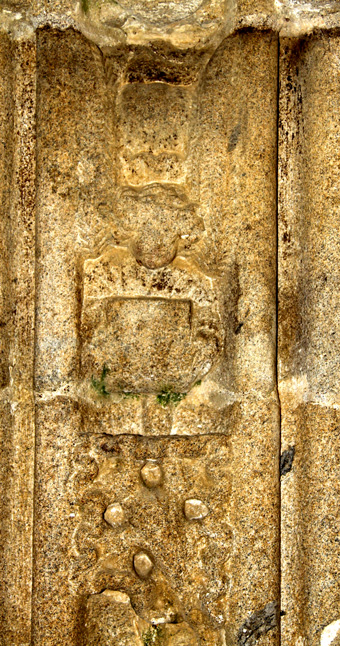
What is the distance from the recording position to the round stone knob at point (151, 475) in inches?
84.3

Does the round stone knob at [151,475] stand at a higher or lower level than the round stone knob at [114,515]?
higher

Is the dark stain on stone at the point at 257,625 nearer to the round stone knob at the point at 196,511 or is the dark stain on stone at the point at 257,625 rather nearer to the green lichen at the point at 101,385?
the round stone knob at the point at 196,511

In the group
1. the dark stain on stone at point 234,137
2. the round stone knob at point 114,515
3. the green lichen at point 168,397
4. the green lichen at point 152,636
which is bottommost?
the green lichen at point 152,636

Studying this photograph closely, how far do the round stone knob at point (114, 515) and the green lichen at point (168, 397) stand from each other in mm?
400

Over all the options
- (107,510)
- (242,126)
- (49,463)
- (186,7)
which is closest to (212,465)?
(107,510)

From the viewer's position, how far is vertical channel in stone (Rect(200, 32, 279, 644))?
211cm

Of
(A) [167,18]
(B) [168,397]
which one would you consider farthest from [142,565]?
(A) [167,18]

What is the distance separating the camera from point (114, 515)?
2.13 m

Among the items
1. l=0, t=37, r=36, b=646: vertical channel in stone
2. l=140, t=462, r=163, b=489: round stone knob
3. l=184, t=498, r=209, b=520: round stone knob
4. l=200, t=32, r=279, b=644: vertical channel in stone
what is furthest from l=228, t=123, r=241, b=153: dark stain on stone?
l=184, t=498, r=209, b=520: round stone knob

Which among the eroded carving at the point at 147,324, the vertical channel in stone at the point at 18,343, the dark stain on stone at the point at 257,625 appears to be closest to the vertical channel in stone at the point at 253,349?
the dark stain on stone at the point at 257,625

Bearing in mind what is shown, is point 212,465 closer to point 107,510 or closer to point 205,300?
point 107,510

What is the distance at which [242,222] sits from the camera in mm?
2125

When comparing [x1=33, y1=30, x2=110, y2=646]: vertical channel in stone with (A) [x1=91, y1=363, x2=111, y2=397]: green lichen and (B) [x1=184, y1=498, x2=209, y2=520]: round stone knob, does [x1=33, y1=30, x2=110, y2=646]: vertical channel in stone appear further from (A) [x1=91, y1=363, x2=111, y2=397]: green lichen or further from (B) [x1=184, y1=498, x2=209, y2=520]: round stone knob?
(B) [x1=184, y1=498, x2=209, y2=520]: round stone knob

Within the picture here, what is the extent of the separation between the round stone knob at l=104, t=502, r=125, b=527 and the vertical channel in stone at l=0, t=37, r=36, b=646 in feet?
0.89
